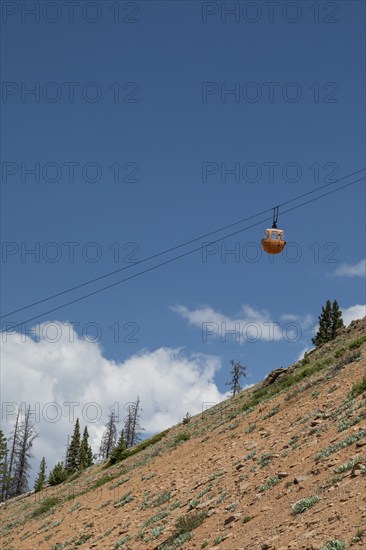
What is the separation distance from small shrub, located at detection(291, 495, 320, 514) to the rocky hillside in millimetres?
29

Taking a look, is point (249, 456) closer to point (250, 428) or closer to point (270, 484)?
point (270, 484)

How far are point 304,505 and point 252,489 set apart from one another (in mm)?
3519

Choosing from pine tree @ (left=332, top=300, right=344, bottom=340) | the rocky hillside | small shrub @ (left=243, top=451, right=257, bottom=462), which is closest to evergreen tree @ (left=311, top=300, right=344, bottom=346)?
pine tree @ (left=332, top=300, right=344, bottom=340)

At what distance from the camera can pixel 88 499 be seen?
2698 centimetres

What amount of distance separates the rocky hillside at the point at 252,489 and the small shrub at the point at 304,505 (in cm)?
3

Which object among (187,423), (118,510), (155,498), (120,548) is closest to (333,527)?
(120,548)

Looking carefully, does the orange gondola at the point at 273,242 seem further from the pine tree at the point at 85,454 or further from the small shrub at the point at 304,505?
the pine tree at the point at 85,454

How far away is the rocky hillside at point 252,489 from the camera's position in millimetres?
10555

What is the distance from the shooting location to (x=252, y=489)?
1432cm

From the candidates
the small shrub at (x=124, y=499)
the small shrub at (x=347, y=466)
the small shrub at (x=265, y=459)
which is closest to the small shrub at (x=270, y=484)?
the small shrub at (x=265, y=459)

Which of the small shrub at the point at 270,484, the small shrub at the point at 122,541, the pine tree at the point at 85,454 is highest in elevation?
the pine tree at the point at 85,454

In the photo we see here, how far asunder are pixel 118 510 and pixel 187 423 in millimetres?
21066

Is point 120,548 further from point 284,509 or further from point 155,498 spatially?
point 284,509

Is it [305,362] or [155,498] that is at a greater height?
[305,362]
